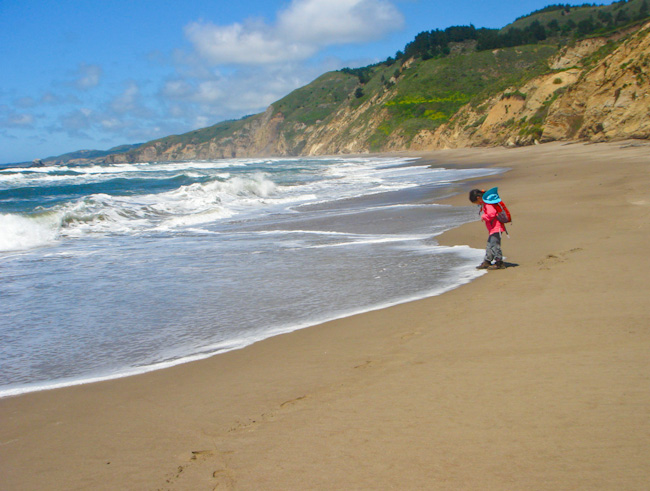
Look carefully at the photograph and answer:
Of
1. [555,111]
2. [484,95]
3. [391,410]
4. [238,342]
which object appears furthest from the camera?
[484,95]

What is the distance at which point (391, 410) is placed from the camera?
2949mm

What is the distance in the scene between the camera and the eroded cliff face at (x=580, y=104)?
25250mm

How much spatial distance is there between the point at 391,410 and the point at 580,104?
33.8 m

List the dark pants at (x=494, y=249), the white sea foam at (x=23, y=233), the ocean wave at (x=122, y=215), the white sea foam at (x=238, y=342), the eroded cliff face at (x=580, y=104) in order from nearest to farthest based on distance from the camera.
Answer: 1. the white sea foam at (x=238, y=342)
2. the dark pants at (x=494, y=249)
3. the white sea foam at (x=23, y=233)
4. the ocean wave at (x=122, y=215)
5. the eroded cliff face at (x=580, y=104)

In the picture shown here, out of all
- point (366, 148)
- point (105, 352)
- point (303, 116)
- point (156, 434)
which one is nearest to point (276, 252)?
point (105, 352)

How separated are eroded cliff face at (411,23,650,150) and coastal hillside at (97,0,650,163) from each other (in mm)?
67

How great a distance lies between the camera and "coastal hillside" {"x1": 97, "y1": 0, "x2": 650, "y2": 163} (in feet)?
92.4

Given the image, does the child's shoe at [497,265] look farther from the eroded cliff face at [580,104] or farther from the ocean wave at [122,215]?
the eroded cliff face at [580,104]

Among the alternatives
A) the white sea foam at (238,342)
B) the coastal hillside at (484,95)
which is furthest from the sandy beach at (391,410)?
the coastal hillside at (484,95)

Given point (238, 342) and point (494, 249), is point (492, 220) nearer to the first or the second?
point (494, 249)

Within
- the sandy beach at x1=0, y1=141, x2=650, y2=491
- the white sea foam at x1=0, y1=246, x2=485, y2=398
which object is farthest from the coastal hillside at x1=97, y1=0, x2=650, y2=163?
the sandy beach at x1=0, y1=141, x2=650, y2=491

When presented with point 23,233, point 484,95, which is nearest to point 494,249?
point 23,233

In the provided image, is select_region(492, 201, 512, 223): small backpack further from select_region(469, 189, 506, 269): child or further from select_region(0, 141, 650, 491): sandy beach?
select_region(0, 141, 650, 491): sandy beach

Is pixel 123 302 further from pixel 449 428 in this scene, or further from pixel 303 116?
pixel 303 116
